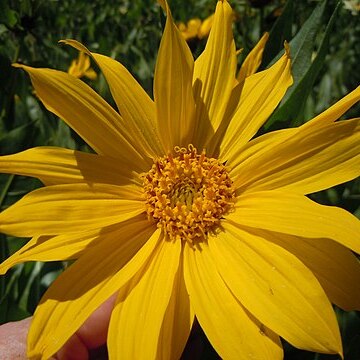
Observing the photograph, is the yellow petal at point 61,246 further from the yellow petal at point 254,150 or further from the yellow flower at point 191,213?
the yellow petal at point 254,150

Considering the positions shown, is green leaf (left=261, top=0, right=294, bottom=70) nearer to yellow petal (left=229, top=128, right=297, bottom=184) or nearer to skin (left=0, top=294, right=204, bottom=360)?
yellow petal (left=229, top=128, right=297, bottom=184)

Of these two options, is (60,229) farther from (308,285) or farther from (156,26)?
(156,26)

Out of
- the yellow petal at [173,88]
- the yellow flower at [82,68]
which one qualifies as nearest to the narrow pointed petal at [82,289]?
the yellow petal at [173,88]

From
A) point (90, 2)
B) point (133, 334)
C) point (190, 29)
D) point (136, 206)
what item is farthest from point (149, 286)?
point (90, 2)

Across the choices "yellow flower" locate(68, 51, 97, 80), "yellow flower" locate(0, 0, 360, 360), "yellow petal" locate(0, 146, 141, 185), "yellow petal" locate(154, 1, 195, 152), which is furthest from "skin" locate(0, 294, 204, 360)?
"yellow flower" locate(68, 51, 97, 80)

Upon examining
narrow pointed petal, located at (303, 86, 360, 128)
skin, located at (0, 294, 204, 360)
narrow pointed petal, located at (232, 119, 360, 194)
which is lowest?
skin, located at (0, 294, 204, 360)

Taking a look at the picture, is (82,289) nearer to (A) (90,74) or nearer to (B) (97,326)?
(B) (97,326)

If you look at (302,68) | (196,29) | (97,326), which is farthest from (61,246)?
(196,29)
